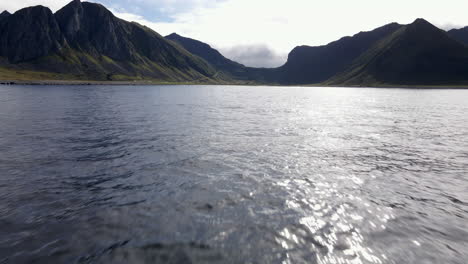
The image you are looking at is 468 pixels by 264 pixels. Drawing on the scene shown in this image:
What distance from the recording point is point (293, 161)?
70.6 feet

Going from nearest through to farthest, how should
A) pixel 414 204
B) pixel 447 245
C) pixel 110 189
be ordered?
pixel 447 245 → pixel 414 204 → pixel 110 189

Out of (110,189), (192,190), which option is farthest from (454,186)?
(110,189)

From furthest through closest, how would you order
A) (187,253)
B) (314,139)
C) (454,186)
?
(314,139) < (454,186) < (187,253)

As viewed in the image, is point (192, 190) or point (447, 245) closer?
point (447, 245)

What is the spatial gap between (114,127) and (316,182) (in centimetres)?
2968

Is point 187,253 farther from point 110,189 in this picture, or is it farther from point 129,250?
point 110,189

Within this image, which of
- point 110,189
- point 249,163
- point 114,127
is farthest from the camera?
point 114,127

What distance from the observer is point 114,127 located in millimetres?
35438

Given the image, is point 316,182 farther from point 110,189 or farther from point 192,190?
point 110,189

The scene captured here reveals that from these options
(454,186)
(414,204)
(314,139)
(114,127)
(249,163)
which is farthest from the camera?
(114,127)

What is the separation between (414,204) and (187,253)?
1307 cm

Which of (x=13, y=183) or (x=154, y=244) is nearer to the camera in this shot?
(x=154, y=244)

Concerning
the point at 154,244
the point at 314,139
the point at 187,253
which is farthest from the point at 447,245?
the point at 314,139

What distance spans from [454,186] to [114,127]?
37538 millimetres
